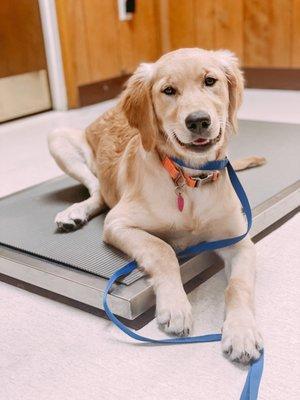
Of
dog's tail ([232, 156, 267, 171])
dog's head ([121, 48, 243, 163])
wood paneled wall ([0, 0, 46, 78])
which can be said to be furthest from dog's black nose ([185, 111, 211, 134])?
wood paneled wall ([0, 0, 46, 78])

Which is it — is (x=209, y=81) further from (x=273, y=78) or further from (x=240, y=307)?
(x=273, y=78)

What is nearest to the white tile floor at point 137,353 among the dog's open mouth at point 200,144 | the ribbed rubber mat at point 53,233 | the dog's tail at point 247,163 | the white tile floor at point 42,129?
the ribbed rubber mat at point 53,233

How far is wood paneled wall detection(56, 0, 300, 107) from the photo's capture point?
4.61m

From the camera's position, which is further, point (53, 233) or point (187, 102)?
point (53, 233)

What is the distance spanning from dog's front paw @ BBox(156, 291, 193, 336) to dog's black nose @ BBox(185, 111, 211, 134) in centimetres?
45

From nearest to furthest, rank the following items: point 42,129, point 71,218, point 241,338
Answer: point 241,338
point 71,218
point 42,129

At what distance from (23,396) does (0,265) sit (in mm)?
Result: 673

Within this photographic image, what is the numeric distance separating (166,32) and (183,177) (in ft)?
13.2

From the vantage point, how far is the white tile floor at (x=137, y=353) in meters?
1.30

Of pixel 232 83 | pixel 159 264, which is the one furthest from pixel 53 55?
pixel 159 264

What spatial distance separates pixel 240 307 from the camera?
4.79 feet

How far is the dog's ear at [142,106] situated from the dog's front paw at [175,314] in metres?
0.48

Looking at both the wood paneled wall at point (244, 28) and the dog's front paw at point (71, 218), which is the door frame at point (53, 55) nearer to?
the wood paneled wall at point (244, 28)

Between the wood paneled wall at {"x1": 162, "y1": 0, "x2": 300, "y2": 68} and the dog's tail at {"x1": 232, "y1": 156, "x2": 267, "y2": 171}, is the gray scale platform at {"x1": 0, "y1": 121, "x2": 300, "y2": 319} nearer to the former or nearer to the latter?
the dog's tail at {"x1": 232, "y1": 156, "x2": 267, "y2": 171}
